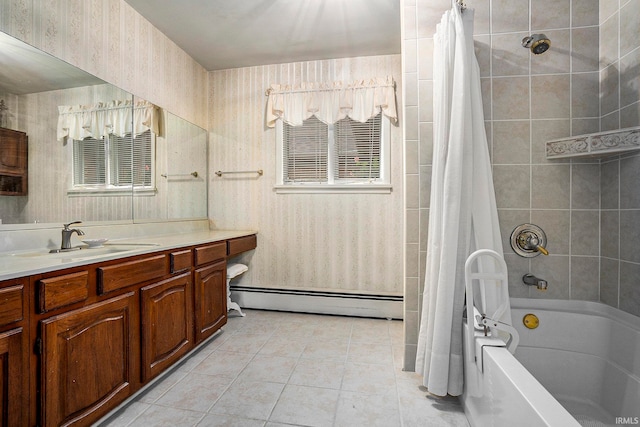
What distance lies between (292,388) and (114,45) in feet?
8.31

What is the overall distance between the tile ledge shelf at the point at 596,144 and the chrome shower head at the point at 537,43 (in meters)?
0.47

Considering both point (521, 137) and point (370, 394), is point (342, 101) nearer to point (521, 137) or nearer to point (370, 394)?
point (521, 137)

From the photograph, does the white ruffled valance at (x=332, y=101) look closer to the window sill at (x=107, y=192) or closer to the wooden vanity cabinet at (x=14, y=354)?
the window sill at (x=107, y=192)

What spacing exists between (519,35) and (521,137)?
578 millimetres

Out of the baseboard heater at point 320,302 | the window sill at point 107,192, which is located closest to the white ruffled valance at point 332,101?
the window sill at point 107,192

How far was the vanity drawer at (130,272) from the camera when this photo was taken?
50.4 inches

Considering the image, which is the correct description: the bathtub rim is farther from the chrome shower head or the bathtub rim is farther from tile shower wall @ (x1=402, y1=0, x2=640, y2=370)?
the chrome shower head

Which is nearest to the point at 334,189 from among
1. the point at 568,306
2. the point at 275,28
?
the point at 275,28

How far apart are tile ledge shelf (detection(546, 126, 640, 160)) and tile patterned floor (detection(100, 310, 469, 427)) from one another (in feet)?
4.68

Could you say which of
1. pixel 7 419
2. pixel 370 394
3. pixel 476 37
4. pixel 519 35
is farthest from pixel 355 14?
pixel 7 419

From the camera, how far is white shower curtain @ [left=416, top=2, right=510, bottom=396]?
4.51 ft

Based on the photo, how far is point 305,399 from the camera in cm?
151

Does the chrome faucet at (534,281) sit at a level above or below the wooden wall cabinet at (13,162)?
below

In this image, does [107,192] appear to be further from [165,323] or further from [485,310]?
[485,310]
